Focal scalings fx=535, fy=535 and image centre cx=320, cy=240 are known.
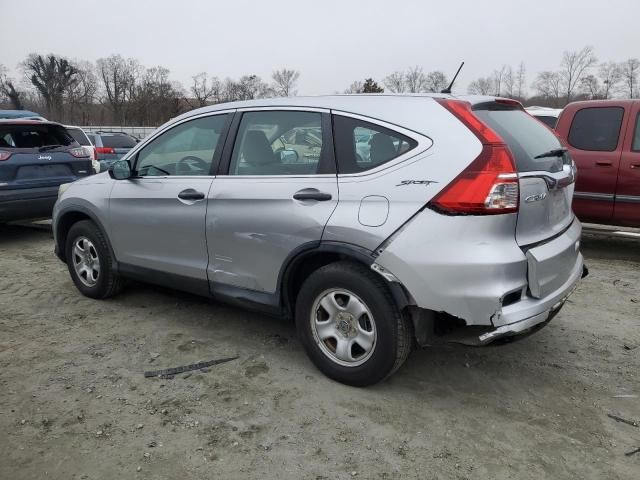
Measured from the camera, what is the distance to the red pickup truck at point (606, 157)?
20.2 ft

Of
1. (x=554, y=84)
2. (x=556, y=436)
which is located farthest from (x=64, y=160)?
(x=554, y=84)

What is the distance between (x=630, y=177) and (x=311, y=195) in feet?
15.4

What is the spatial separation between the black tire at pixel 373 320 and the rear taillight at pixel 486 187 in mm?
589

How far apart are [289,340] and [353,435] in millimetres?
1282

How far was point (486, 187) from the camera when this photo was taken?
270 cm

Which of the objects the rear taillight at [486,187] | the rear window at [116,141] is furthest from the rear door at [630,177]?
the rear window at [116,141]

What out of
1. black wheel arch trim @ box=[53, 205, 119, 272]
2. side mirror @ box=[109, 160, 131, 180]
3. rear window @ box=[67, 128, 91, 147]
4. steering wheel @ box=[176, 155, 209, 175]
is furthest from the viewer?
rear window @ box=[67, 128, 91, 147]

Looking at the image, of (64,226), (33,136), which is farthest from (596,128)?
(33,136)

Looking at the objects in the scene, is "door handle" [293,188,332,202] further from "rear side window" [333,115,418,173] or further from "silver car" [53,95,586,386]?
"rear side window" [333,115,418,173]

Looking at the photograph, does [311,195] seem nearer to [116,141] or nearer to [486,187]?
[486,187]

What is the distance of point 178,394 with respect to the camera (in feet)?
10.5

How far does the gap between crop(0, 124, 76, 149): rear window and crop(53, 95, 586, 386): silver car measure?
169 inches

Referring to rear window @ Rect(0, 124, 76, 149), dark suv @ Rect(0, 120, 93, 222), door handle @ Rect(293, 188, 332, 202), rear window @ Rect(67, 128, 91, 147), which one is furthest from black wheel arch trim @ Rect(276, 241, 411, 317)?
rear window @ Rect(67, 128, 91, 147)

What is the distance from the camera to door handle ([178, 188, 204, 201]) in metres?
3.74
